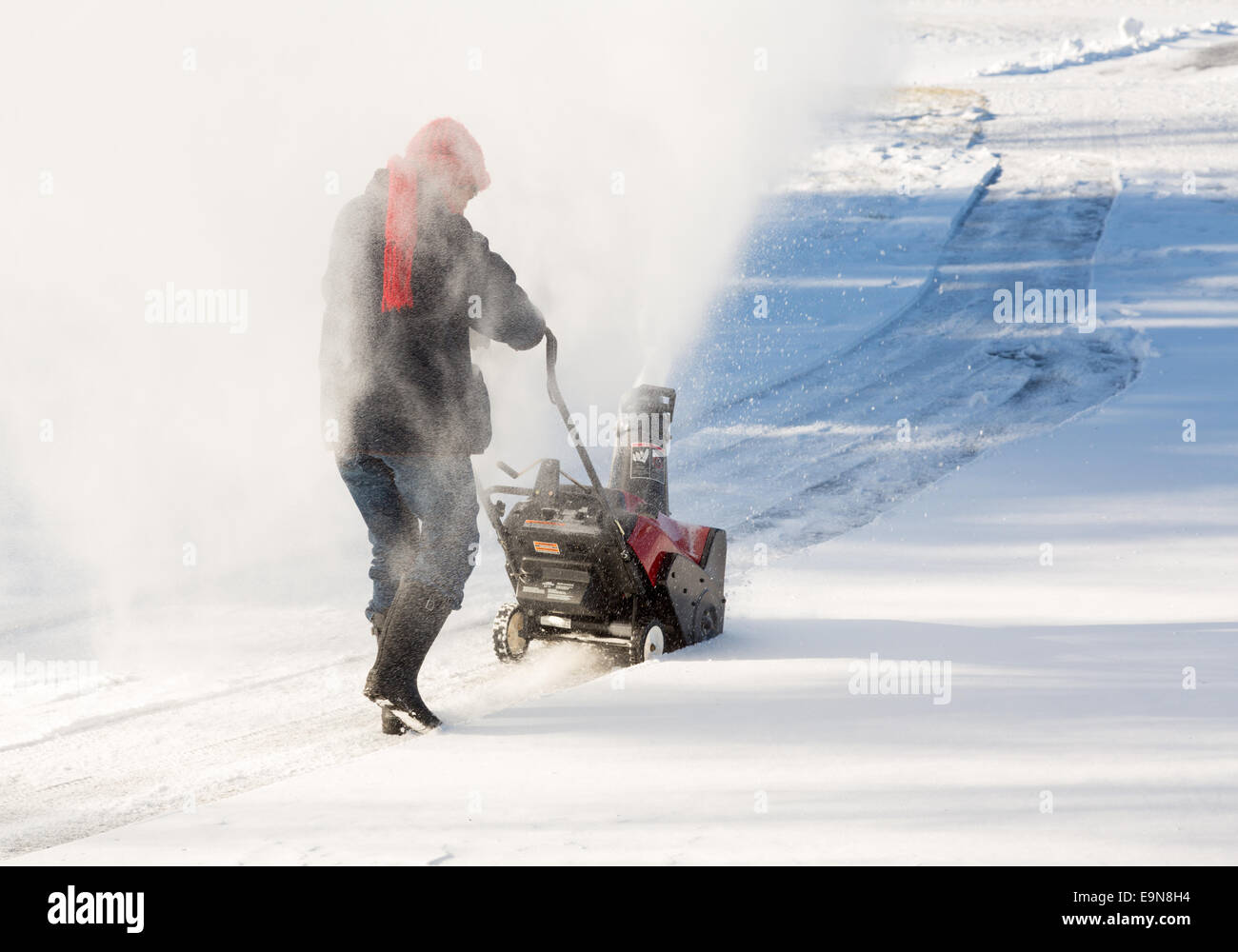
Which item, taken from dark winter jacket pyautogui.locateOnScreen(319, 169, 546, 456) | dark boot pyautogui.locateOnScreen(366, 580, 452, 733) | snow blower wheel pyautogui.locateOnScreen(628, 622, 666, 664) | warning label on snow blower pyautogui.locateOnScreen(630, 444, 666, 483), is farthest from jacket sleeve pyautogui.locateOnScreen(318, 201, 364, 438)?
warning label on snow blower pyautogui.locateOnScreen(630, 444, 666, 483)

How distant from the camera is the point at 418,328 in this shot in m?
3.71

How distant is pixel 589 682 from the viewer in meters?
4.32

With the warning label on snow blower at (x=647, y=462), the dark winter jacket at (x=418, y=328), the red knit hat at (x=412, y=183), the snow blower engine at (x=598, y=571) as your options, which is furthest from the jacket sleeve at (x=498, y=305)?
the warning label on snow blower at (x=647, y=462)

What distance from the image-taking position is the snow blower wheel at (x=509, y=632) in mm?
4871

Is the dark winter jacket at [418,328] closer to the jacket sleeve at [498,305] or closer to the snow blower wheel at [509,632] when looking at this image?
the jacket sleeve at [498,305]

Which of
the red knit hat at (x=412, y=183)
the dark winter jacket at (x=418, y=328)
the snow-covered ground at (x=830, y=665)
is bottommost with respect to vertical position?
the snow-covered ground at (x=830, y=665)

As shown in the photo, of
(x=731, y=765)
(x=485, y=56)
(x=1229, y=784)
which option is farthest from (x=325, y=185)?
(x=1229, y=784)

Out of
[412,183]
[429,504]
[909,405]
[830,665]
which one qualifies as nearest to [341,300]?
[412,183]

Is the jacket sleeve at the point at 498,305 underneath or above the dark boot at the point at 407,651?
above

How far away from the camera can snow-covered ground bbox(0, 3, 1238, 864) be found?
301 centimetres

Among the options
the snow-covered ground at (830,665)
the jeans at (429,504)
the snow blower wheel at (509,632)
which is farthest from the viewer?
the snow blower wheel at (509,632)

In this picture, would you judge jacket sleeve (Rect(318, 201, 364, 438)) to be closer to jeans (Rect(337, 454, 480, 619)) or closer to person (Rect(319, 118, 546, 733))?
person (Rect(319, 118, 546, 733))

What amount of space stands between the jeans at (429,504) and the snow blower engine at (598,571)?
0.49 meters

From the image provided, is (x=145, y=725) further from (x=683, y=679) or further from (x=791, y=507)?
(x=791, y=507)
